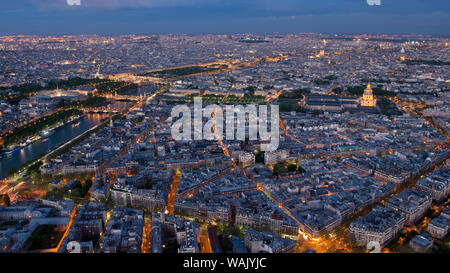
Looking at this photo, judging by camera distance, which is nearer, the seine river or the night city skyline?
the night city skyline

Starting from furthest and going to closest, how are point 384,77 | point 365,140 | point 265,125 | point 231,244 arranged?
1. point 384,77
2. point 265,125
3. point 365,140
4. point 231,244

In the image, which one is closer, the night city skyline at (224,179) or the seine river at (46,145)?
the night city skyline at (224,179)

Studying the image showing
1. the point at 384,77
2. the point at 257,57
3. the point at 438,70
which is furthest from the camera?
the point at 257,57

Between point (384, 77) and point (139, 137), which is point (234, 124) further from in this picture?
point (384, 77)

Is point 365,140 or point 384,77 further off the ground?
point 384,77

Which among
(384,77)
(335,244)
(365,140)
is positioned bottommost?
(335,244)

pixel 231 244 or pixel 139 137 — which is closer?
pixel 231 244

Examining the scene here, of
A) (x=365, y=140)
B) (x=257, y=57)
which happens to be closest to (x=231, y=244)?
(x=365, y=140)
